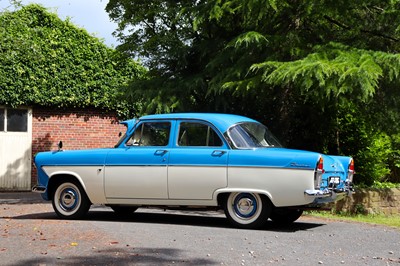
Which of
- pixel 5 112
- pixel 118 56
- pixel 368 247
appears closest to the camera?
pixel 368 247

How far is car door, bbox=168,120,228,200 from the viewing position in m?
10.1

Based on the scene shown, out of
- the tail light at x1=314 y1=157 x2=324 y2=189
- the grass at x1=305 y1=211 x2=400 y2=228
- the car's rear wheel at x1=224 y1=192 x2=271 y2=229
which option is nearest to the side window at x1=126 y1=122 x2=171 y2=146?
the car's rear wheel at x1=224 y1=192 x2=271 y2=229

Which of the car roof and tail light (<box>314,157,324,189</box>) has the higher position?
the car roof

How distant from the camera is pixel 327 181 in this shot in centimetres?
989

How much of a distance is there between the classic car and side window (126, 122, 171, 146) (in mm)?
16

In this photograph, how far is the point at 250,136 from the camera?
10.4m

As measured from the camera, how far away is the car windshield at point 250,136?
1018 centimetres

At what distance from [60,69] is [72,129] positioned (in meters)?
1.93

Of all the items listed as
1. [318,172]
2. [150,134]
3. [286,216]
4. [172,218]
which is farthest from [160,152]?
[318,172]

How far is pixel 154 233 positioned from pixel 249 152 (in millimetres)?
1891

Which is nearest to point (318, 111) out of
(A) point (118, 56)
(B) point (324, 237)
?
(A) point (118, 56)

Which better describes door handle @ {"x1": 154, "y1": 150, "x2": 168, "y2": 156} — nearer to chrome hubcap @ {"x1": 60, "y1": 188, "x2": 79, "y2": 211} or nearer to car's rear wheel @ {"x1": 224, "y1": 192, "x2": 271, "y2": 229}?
car's rear wheel @ {"x1": 224, "y1": 192, "x2": 271, "y2": 229}

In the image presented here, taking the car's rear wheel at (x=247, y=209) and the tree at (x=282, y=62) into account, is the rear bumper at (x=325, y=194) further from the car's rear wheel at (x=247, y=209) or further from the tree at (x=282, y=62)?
the tree at (x=282, y=62)

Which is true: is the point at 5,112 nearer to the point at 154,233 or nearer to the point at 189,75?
the point at 189,75
